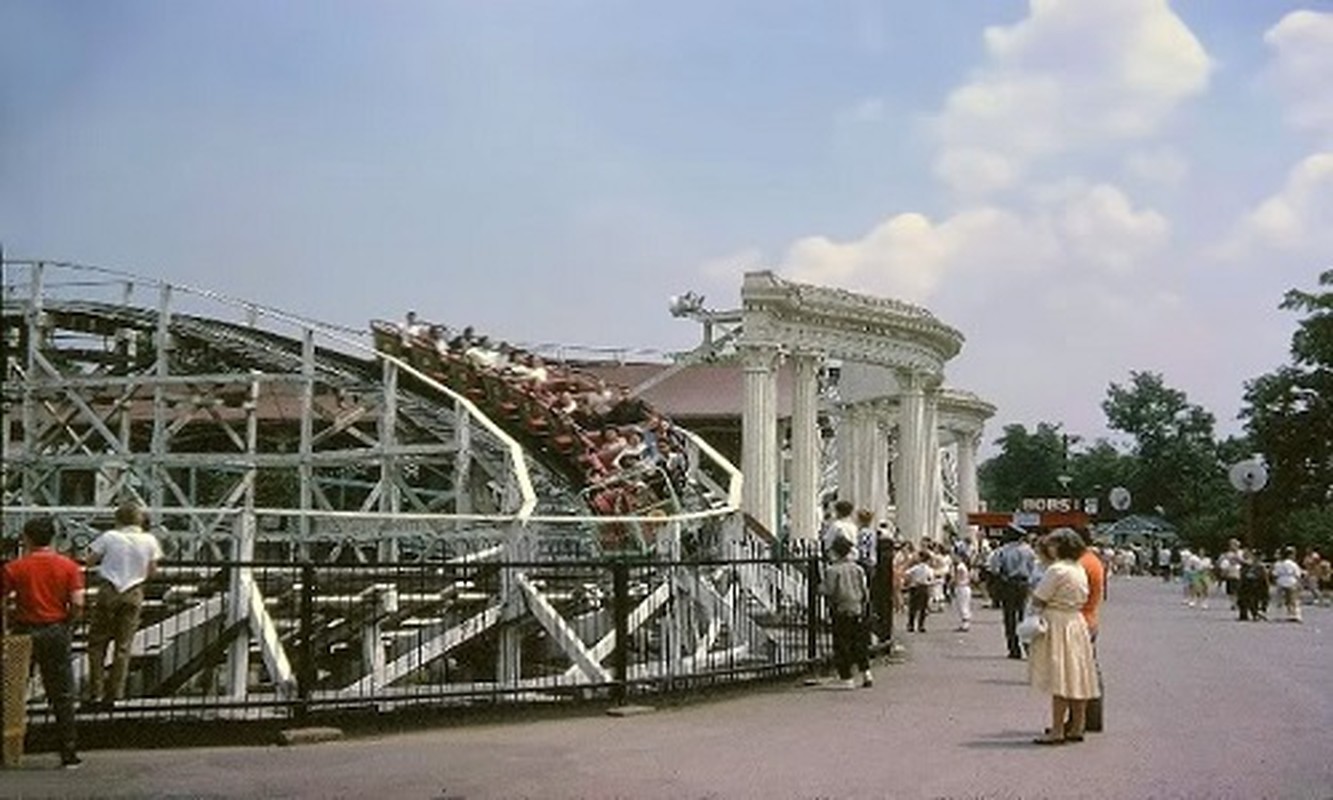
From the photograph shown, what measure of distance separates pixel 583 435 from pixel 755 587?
32.0 ft

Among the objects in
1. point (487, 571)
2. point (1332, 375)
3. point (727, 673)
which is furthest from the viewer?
point (1332, 375)

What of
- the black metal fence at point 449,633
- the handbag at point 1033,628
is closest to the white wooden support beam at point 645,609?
the black metal fence at point 449,633

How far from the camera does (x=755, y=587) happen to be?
1627 cm

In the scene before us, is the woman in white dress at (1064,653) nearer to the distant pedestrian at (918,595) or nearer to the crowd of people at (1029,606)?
the crowd of people at (1029,606)

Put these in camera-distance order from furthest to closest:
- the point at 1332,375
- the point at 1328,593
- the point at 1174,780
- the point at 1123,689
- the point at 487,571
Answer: the point at 1332,375
the point at 1328,593
the point at 1123,689
the point at 487,571
the point at 1174,780

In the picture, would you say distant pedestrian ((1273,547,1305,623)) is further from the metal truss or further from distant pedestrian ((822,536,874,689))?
distant pedestrian ((822,536,874,689))

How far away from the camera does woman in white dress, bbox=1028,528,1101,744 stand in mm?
11414

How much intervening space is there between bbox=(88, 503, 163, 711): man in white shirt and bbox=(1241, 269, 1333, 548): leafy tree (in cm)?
4500

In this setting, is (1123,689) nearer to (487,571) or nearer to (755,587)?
(755,587)

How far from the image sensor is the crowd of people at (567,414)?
24938mm

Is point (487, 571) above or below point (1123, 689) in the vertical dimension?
above

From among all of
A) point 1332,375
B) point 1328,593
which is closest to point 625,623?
point 1328,593

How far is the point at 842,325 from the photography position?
40344 millimetres

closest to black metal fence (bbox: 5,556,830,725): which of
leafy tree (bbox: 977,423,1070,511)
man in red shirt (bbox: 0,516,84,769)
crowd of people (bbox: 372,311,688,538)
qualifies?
man in red shirt (bbox: 0,516,84,769)
